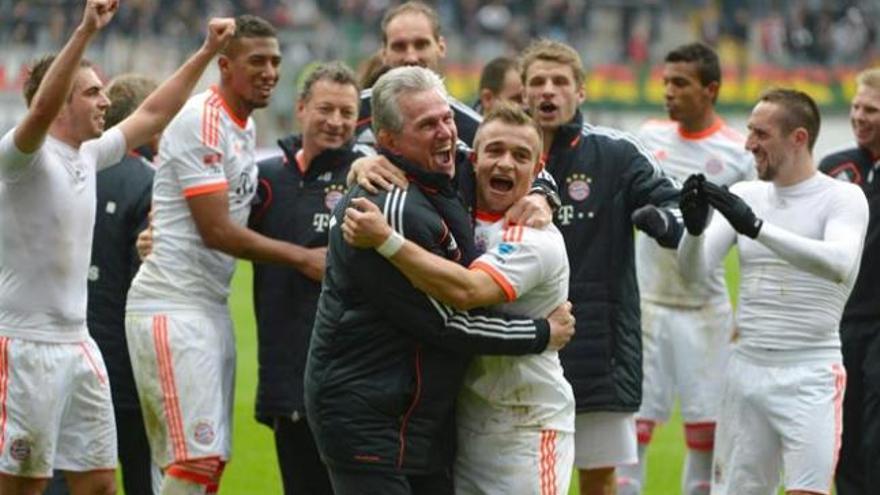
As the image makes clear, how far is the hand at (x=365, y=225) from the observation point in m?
6.45

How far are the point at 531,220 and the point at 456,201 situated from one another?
29 centimetres

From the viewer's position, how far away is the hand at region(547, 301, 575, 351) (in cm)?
682

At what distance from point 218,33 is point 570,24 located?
3047 cm

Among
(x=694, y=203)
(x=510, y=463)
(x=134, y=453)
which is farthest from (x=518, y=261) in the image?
(x=134, y=453)

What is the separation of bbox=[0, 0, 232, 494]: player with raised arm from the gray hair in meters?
1.68

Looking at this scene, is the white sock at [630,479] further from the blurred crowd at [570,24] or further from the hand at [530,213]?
the blurred crowd at [570,24]

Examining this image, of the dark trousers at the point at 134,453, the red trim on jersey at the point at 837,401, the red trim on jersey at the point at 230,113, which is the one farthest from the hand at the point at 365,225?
the dark trousers at the point at 134,453

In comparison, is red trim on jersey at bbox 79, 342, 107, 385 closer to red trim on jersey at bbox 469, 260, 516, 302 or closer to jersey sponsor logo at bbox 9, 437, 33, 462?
jersey sponsor logo at bbox 9, 437, 33, 462

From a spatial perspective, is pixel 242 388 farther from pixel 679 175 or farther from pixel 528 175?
pixel 528 175

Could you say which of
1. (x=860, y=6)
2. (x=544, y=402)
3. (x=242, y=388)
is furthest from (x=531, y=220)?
(x=860, y=6)

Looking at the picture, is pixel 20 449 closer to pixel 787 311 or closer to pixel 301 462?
pixel 301 462

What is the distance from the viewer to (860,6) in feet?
126

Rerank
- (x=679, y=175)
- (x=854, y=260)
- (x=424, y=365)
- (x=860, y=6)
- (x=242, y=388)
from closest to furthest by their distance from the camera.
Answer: (x=424, y=365) → (x=854, y=260) → (x=679, y=175) → (x=242, y=388) → (x=860, y=6)

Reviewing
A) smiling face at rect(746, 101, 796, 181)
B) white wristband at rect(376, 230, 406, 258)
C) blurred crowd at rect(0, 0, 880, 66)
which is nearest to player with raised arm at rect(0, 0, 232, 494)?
white wristband at rect(376, 230, 406, 258)
